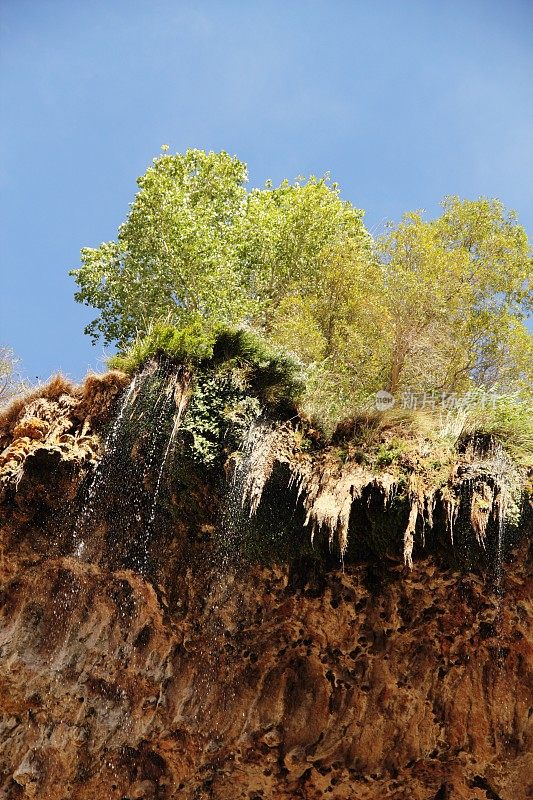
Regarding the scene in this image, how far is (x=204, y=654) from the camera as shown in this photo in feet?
37.7

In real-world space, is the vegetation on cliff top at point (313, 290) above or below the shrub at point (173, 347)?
above

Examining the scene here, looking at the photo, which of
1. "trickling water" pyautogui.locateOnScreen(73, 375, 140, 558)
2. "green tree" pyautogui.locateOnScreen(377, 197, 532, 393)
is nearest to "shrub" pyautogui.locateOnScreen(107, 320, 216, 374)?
"trickling water" pyautogui.locateOnScreen(73, 375, 140, 558)

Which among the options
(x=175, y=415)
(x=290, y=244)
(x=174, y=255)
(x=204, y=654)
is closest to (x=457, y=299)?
(x=290, y=244)

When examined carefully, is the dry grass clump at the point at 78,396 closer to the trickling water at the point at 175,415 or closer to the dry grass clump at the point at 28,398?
the dry grass clump at the point at 28,398

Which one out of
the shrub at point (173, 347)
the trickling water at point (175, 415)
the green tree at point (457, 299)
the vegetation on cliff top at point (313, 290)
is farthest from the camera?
the green tree at point (457, 299)

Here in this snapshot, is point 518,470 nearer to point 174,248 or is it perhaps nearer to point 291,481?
point 291,481

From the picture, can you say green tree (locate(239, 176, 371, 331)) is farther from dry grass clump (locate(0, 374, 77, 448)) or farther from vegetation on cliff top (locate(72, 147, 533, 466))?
dry grass clump (locate(0, 374, 77, 448))

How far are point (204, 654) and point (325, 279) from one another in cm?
971

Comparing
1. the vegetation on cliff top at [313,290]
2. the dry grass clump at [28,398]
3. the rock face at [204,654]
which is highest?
the vegetation on cliff top at [313,290]

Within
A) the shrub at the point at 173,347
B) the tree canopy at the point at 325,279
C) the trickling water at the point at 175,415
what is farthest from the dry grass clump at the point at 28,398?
the tree canopy at the point at 325,279

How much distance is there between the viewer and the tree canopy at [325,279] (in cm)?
1552

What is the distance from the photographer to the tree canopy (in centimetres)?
1552

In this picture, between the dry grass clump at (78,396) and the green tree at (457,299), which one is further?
the green tree at (457,299)

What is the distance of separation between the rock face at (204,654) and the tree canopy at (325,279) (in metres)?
3.46
